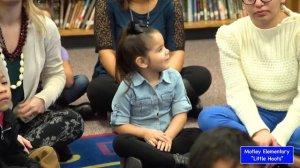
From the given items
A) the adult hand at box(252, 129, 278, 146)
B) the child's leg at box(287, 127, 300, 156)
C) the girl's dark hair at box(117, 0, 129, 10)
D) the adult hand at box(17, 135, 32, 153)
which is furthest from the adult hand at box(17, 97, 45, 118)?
the child's leg at box(287, 127, 300, 156)

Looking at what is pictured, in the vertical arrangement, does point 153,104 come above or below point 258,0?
below

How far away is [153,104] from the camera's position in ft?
5.88

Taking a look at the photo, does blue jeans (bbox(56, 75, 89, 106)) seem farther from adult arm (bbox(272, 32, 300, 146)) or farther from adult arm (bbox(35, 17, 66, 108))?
adult arm (bbox(272, 32, 300, 146))

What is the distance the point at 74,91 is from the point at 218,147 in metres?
→ 1.43

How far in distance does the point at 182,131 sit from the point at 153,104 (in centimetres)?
14

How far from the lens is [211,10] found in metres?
3.87

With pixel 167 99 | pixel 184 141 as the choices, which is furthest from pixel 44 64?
pixel 184 141

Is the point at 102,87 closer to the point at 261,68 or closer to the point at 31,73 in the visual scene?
the point at 31,73

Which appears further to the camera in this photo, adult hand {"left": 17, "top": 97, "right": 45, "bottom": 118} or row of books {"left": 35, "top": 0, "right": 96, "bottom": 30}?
row of books {"left": 35, "top": 0, "right": 96, "bottom": 30}

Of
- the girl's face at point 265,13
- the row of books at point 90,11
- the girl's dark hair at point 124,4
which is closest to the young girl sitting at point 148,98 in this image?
the girl's face at point 265,13

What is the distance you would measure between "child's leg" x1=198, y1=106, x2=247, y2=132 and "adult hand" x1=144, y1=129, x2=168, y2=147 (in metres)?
0.15

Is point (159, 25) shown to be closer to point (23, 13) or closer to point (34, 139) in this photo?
point (23, 13)

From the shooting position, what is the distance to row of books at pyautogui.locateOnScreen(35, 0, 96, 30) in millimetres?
3650

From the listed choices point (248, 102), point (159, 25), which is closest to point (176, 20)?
point (159, 25)
